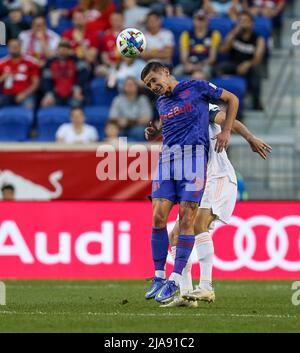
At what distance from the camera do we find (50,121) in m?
18.9

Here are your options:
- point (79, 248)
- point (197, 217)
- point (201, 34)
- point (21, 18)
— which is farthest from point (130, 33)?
point (21, 18)

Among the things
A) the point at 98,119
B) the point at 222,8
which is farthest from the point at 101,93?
the point at 222,8

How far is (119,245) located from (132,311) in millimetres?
5467

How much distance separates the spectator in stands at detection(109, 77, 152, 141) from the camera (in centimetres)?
1848

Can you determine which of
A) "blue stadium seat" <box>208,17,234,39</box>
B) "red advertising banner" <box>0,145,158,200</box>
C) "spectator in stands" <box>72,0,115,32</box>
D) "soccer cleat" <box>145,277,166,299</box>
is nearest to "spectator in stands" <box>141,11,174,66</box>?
"blue stadium seat" <box>208,17,234,39</box>

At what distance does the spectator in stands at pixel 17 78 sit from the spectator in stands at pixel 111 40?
1.31m

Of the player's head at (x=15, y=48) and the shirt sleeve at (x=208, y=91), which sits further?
the player's head at (x=15, y=48)

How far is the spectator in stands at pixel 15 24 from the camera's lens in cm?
2100

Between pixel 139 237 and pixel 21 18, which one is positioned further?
pixel 21 18

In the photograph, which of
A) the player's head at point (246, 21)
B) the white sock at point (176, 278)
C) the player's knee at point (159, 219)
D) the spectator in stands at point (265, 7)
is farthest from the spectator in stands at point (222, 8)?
the white sock at point (176, 278)

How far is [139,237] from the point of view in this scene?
51.7 ft

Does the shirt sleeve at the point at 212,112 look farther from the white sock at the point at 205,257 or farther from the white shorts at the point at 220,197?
the white sock at the point at 205,257
